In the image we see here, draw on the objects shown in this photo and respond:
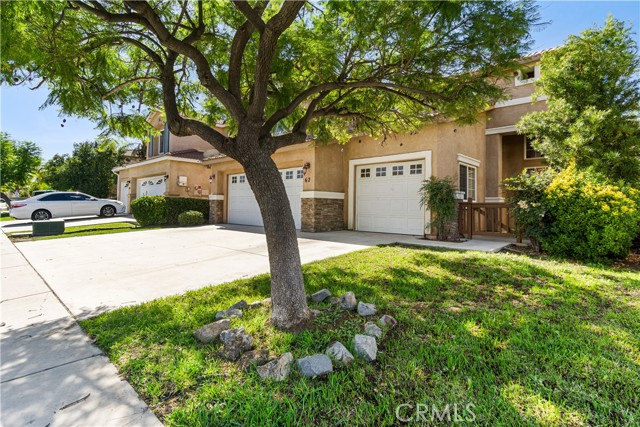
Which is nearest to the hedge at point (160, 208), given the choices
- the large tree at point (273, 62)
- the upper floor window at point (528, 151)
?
the large tree at point (273, 62)

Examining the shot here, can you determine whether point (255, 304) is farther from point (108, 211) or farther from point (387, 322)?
point (108, 211)

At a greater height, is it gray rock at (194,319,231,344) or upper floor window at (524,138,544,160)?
upper floor window at (524,138,544,160)

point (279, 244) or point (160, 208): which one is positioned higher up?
point (160, 208)

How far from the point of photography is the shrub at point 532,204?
7070mm

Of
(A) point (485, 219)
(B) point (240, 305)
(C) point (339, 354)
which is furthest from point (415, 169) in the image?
(C) point (339, 354)

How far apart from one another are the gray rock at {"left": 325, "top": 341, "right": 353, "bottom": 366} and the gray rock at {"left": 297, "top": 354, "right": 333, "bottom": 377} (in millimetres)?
90

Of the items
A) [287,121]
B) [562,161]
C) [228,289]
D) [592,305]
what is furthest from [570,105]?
[228,289]

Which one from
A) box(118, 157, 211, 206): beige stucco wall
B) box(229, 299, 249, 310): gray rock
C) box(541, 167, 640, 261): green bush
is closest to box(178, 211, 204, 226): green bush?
box(118, 157, 211, 206): beige stucco wall

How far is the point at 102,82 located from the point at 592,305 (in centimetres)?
782

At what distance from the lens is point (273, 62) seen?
4.18 m

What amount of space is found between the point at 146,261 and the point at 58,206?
14.2m

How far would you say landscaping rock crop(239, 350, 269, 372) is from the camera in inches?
97.2

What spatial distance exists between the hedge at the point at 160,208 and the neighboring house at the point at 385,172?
1.24m

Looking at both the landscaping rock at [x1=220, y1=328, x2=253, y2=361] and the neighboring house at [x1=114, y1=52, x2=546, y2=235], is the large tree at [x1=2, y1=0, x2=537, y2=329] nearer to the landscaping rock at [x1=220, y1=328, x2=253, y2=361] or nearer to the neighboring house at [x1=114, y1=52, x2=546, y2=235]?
the landscaping rock at [x1=220, y1=328, x2=253, y2=361]
